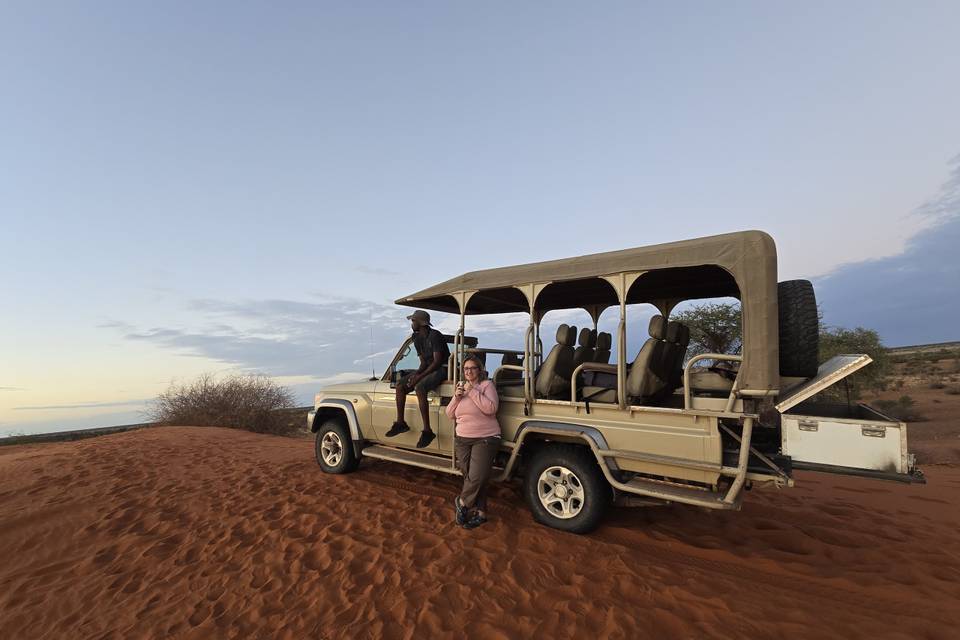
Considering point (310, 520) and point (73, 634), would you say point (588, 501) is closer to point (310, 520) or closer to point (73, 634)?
point (310, 520)

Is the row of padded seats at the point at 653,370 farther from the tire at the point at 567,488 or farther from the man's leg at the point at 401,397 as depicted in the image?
the man's leg at the point at 401,397

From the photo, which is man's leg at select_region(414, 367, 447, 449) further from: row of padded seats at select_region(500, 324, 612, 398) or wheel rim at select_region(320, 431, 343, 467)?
wheel rim at select_region(320, 431, 343, 467)

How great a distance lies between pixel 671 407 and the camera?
4836 millimetres

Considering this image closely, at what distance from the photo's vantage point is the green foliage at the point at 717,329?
15250 millimetres

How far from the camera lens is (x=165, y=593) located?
4.00 metres

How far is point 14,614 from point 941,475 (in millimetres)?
13201

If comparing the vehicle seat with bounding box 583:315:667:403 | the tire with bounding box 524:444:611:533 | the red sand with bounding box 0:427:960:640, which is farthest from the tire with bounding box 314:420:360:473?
the vehicle seat with bounding box 583:315:667:403

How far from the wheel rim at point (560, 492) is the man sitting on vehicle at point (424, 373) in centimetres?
176

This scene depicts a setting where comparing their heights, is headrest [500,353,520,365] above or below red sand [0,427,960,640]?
above

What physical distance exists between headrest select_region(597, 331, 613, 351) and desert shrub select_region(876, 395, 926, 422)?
1759 cm

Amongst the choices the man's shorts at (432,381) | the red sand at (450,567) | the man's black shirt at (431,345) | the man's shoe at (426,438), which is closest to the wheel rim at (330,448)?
the red sand at (450,567)

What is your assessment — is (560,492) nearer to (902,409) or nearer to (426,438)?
(426,438)

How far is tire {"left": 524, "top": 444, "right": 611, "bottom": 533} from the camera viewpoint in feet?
15.1

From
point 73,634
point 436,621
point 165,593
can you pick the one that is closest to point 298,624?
point 436,621
